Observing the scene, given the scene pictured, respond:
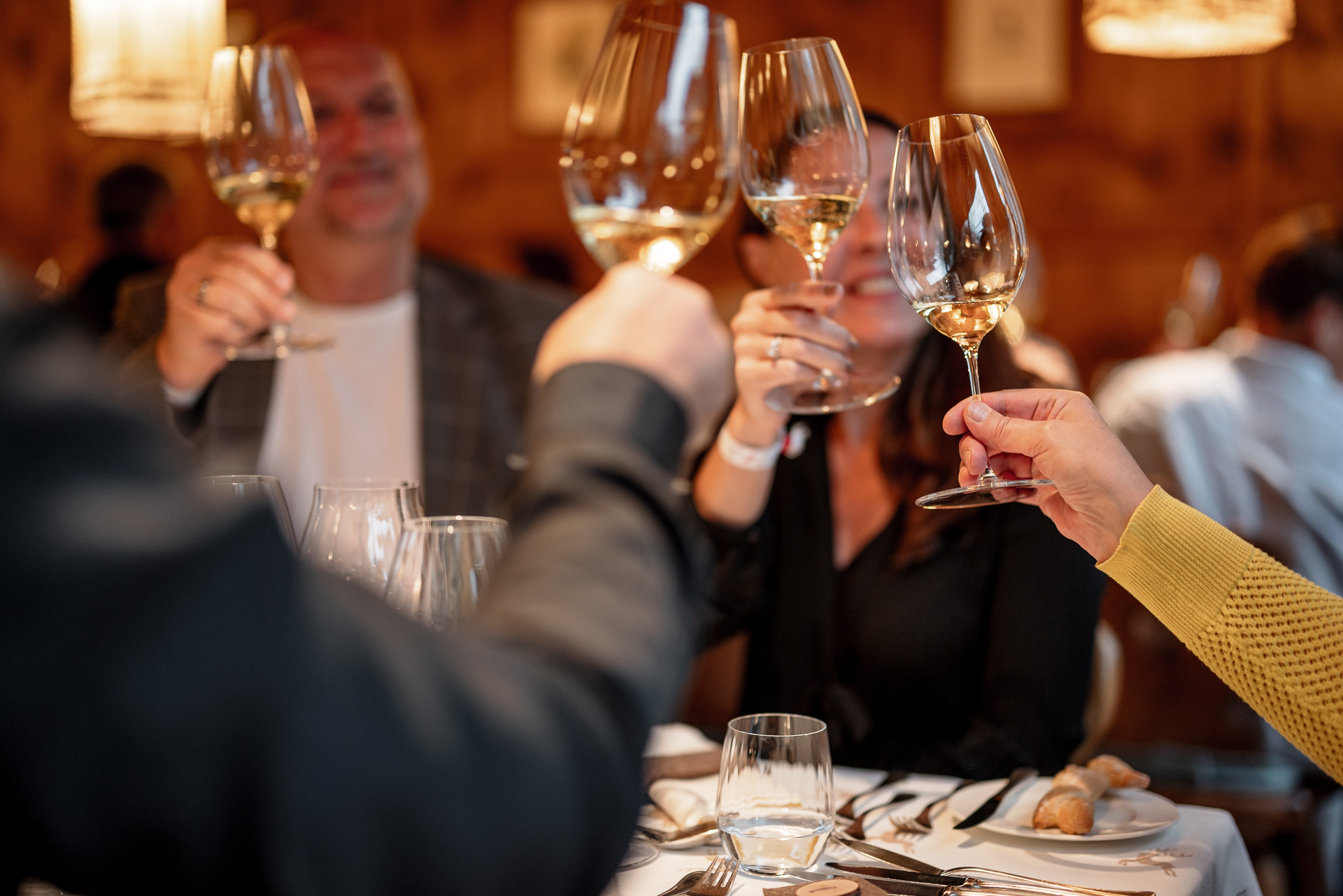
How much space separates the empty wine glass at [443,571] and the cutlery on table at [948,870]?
40 cm

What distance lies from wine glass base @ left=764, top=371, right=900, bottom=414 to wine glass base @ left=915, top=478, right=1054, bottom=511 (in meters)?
0.18

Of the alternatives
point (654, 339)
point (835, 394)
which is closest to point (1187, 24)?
point (835, 394)

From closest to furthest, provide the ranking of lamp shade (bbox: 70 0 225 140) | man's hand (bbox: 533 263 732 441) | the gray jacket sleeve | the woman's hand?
the gray jacket sleeve → man's hand (bbox: 533 263 732 441) → the woman's hand → lamp shade (bbox: 70 0 225 140)

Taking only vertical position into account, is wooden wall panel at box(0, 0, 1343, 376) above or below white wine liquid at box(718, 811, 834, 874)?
above

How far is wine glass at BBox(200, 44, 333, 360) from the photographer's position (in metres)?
1.52

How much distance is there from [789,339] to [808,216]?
5.1 inches

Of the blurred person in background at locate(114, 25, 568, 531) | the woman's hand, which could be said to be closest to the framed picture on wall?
the blurred person in background at locate(114, 25, 568, 531)

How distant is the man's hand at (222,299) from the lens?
63.5 inches

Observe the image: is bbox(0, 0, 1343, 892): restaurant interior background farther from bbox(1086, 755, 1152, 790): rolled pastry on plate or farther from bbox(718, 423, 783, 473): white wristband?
bbox(1086, 755, 1152, 790): rolled pastry on plate

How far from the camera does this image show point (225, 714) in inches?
14.8

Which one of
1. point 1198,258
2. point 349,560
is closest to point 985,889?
point 349,560

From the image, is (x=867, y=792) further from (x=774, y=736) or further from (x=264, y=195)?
(x=264, y=195)

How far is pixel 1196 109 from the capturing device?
4863 millimetres

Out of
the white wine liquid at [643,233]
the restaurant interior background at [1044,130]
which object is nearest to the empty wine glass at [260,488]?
the white wine liquid at [643,233]
